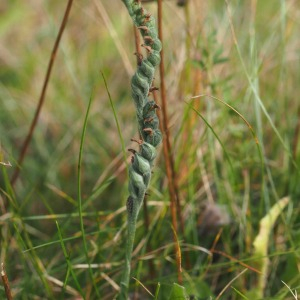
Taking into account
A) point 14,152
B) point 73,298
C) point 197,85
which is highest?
point 197,85

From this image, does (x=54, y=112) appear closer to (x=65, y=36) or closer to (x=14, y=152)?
(x=14, y=152)

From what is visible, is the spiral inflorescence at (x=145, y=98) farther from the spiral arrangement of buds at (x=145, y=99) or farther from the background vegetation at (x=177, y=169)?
the background vegetation at (x=177, y=169)

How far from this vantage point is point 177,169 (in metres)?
1.55

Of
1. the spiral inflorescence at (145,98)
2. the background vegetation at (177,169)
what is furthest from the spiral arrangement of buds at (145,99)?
the background vegetation at (177,169)

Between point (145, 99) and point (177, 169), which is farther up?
point (145, 99)

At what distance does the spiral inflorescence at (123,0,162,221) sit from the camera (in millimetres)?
911

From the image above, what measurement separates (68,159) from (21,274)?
1.82 ft

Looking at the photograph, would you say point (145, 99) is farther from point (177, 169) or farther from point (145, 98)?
point (177, 169)

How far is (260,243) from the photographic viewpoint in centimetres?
128

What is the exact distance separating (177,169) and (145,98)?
66cm

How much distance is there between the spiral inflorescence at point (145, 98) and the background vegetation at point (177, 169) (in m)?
0.18

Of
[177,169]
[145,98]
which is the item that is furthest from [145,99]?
[177,169]

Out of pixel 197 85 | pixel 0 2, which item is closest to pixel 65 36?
pixel 0 2

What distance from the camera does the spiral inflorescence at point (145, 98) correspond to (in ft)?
2.99
